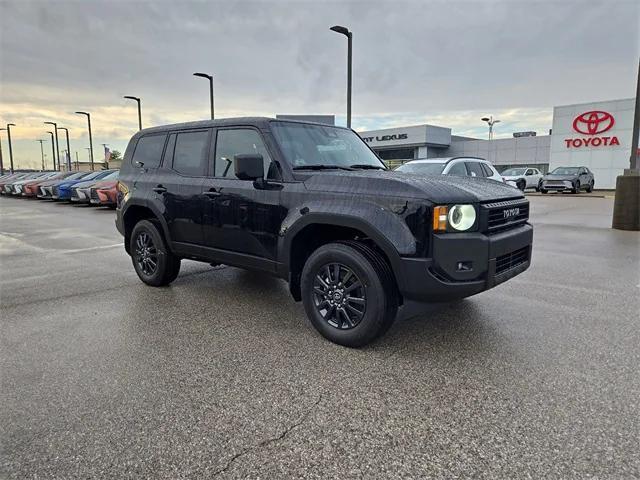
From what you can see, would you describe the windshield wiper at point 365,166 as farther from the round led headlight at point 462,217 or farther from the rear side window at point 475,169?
the rear side window at point 475,169

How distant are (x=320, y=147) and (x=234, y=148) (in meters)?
0.88

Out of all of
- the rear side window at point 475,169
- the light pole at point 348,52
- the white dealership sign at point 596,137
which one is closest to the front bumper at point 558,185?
the white dealership sign at point 596,137

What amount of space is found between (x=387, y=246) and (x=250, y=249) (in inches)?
62.5

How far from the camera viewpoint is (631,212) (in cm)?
1084

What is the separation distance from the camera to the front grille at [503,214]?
3.50m

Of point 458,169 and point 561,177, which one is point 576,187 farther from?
point 458,169

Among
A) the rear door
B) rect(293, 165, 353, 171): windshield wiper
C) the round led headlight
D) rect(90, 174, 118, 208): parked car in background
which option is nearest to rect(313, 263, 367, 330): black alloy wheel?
the round led headlight

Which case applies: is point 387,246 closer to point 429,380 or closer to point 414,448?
point 429,380

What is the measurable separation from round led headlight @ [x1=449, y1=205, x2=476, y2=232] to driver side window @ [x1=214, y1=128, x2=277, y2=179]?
67.5 inches

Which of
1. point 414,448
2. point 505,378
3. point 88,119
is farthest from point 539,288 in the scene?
point 88,119

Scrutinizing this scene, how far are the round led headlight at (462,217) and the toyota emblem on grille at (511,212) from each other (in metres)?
0.48

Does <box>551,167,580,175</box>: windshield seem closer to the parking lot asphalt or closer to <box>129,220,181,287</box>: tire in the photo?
the parking lot asphalt

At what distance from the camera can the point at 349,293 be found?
3730mm

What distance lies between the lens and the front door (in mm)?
4262
